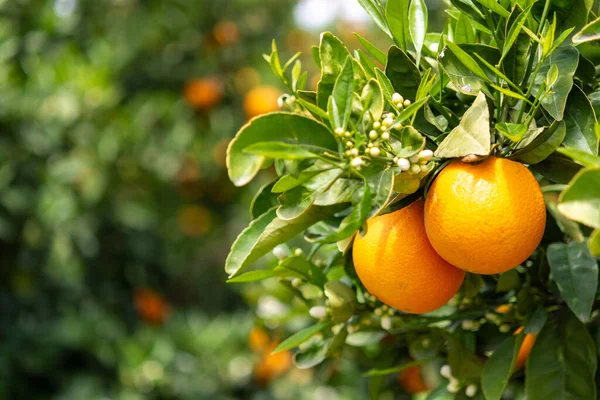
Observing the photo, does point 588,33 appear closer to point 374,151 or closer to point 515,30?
point 515,30

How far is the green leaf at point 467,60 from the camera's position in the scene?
0.46m

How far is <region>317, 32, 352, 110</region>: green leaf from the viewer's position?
48 centimetres

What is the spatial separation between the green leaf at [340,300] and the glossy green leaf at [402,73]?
0.62 feet

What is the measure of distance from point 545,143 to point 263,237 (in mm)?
220

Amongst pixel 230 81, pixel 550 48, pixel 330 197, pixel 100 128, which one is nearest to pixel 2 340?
pixel 100 128

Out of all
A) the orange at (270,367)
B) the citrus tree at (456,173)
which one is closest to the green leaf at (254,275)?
the citrus tree at (456,173)

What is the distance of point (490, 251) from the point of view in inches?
17.8

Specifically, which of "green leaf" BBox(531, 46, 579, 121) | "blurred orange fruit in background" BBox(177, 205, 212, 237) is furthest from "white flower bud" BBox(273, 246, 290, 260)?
"blurred orange fruit in background" BBox(177, 205, 212, 237)

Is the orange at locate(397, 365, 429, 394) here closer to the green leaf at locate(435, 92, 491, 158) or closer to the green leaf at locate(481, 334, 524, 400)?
the green leaf at locate(481, 334, 524, 400)

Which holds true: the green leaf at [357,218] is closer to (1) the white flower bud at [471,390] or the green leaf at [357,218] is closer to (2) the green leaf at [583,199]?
(2) the green leaf at [583,199]

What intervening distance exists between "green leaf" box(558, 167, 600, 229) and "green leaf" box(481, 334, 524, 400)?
0.76 ft

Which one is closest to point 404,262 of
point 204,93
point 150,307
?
point 204,93

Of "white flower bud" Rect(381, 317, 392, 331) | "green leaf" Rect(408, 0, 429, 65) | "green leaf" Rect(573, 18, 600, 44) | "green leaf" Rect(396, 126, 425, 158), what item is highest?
"green leaf" Rect(408, 0, 429, 65)

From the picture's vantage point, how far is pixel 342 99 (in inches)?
17.7
